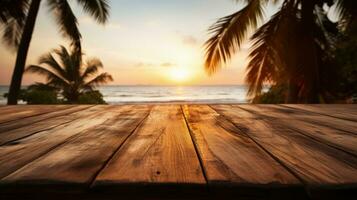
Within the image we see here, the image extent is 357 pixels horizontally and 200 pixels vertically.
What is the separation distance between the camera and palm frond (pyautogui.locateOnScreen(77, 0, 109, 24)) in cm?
845

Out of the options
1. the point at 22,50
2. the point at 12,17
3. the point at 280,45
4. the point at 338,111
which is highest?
the point at 12,17

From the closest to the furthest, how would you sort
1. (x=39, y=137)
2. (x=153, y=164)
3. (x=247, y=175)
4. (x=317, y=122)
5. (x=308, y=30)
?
(x=247, y=175) < (x=153, y=164) < (x=39, y=137) < (x=317, y=122) < (x=308, y=30)

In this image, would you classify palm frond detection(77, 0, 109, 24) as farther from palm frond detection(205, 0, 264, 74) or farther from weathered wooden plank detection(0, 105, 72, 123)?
weathered wooden plank detection(0, 105, 72, 123)

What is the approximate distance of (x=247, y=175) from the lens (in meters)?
0.83

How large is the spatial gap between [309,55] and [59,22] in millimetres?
5997

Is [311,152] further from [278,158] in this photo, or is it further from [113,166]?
[113,166]

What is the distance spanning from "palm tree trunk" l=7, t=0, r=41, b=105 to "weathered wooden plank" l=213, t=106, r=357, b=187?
723 cm

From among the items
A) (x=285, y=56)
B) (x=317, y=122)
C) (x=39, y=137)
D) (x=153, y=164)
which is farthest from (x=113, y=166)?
(x=285, y=56)

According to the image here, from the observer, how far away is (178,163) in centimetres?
95

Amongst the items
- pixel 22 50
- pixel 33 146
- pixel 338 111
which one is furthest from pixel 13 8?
pixel 33 146

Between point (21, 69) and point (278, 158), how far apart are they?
7.77 metres

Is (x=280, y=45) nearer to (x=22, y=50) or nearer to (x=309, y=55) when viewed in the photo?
(x=309, y=55)

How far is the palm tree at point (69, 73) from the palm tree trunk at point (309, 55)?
Result: 9.20m

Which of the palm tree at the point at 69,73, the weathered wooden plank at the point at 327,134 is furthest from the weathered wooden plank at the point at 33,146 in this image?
the palm tree at the point at 69,73
